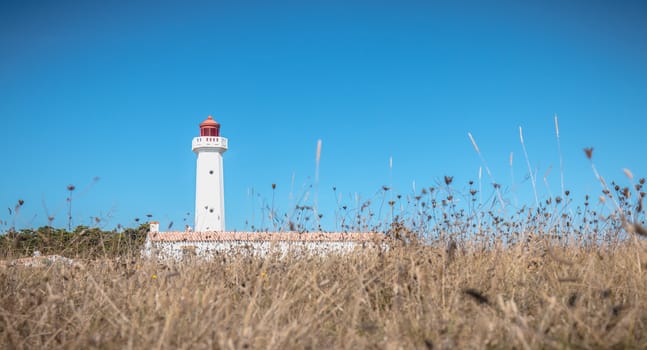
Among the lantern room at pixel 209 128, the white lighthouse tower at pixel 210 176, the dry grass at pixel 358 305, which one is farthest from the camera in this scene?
the lantern room at pixel 209 128

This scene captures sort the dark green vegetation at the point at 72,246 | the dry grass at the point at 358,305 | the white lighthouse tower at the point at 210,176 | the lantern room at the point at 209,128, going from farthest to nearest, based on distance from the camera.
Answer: the lantern room at the point at 209,128 < the white lighthouse tower at the point at 210,176 < the dark green vegetation at the point at 72,246 < the dry grass at the point at 358,305

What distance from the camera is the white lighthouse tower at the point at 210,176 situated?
3012 cm

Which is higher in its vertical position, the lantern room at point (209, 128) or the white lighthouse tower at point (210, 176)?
the lantern room at point (209, 128)

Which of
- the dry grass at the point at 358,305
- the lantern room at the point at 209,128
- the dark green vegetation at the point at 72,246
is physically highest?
the lantern room at the point at 209,128

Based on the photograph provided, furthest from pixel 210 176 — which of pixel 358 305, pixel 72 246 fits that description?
pixel 358 305

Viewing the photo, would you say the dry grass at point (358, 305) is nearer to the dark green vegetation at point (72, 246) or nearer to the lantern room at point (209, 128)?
the dark green vegetation at point (72, 246)

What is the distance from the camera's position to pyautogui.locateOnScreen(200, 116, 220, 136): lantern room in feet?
107

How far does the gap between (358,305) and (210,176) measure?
2865 cm

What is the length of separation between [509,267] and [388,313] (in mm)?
1159

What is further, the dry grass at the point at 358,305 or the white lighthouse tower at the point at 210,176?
the white lighthouse tower at the point at 210,176

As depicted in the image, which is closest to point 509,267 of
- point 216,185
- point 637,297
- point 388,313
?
point 637,297

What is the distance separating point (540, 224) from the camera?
583 cm

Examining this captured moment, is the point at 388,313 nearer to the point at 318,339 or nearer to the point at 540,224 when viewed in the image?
the point at 318,339

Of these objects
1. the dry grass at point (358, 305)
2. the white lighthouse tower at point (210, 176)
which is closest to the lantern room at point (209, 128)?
the white lighthouse tower at point (210, 176)
